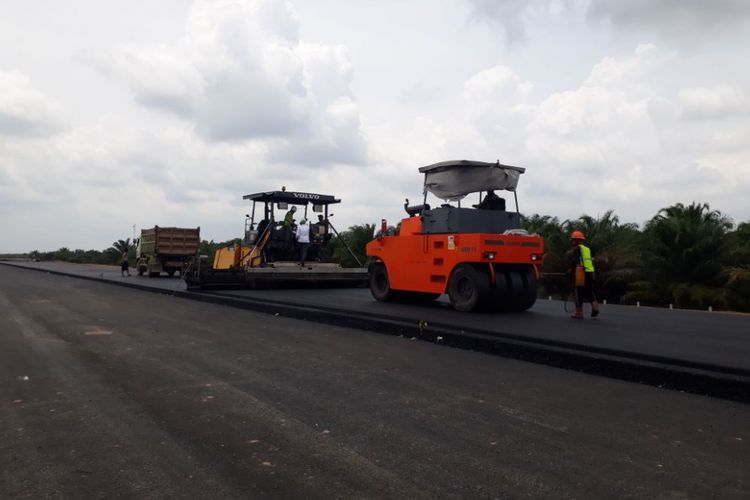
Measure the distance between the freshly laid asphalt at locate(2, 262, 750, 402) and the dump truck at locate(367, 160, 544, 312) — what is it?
1.42 ft

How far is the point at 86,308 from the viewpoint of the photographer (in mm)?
13070

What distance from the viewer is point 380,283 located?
13.0 meters

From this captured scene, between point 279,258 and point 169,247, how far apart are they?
12069 millimetres

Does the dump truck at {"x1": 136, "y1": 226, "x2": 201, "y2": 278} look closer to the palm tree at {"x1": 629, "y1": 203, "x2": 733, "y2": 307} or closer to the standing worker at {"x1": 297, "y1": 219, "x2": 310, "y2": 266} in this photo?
the standing worker at {"x1": 297, "y1": 219, "x2": 310, "y2": 266}

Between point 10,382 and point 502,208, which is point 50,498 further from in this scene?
point 502,208

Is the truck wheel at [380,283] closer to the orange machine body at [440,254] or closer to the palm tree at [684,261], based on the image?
the orange machine body at [440,254]

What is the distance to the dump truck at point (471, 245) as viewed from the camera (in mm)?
10375

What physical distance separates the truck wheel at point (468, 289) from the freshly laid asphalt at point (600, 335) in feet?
0.85

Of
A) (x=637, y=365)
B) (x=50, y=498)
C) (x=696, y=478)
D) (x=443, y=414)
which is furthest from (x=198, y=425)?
(x=637, y=365)

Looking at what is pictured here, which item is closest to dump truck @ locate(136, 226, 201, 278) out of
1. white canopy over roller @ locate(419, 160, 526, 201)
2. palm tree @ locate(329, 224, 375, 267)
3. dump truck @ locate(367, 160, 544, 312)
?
palm tree @ locate(329, 224, 375, 267)

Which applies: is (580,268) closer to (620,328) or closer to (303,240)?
(620,328)

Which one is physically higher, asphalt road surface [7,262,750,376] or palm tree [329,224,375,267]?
palm tree [329,224,375,267]

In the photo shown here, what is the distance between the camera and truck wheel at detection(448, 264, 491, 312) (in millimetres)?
10266

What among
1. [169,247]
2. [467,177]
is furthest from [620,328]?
[169,247]
